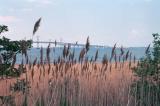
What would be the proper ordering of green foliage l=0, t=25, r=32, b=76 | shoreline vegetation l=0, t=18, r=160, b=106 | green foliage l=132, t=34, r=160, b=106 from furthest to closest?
green foliage l=132, t=34, r=160, b=106 < green foliage l=0, t=25, r=32, b=76 < shoreline vegetation l=0, t=18, r=160, b=106

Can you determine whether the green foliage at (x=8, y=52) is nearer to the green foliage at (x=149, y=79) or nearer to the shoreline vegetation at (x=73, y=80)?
the shoreline vegetation at (x=73, y=80)

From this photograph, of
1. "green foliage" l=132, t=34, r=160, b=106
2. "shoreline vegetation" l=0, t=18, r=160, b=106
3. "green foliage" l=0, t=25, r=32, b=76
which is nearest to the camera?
"shoreline vegetation" l=0, t=18, r=160, b=106

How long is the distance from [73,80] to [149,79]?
1298mm

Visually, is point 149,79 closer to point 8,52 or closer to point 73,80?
point 73,80

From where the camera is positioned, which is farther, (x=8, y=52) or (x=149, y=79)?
(x=149, y=79)

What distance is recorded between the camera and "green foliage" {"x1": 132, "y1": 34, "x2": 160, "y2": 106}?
20.1 feet

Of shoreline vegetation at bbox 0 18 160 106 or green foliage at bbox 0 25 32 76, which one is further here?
green foliage at bbox 0 25 32 76

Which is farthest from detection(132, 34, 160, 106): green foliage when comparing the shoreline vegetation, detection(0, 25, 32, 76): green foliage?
detection(0, 25, 32, 76): green foliage

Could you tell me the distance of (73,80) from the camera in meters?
6.05

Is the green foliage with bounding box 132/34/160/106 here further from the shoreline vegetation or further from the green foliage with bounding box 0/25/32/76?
the green foliage with bounding box 0/25/32/76

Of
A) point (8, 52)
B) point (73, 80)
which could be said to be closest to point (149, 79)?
point (73, 80)

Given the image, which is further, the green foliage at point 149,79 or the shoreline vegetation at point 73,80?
the green foliage at point 149,79

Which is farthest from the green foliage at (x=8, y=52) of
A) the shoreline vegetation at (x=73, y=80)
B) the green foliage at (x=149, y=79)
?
the green foliage at (x=149, y=79)

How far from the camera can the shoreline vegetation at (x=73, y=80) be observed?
16.8ft
